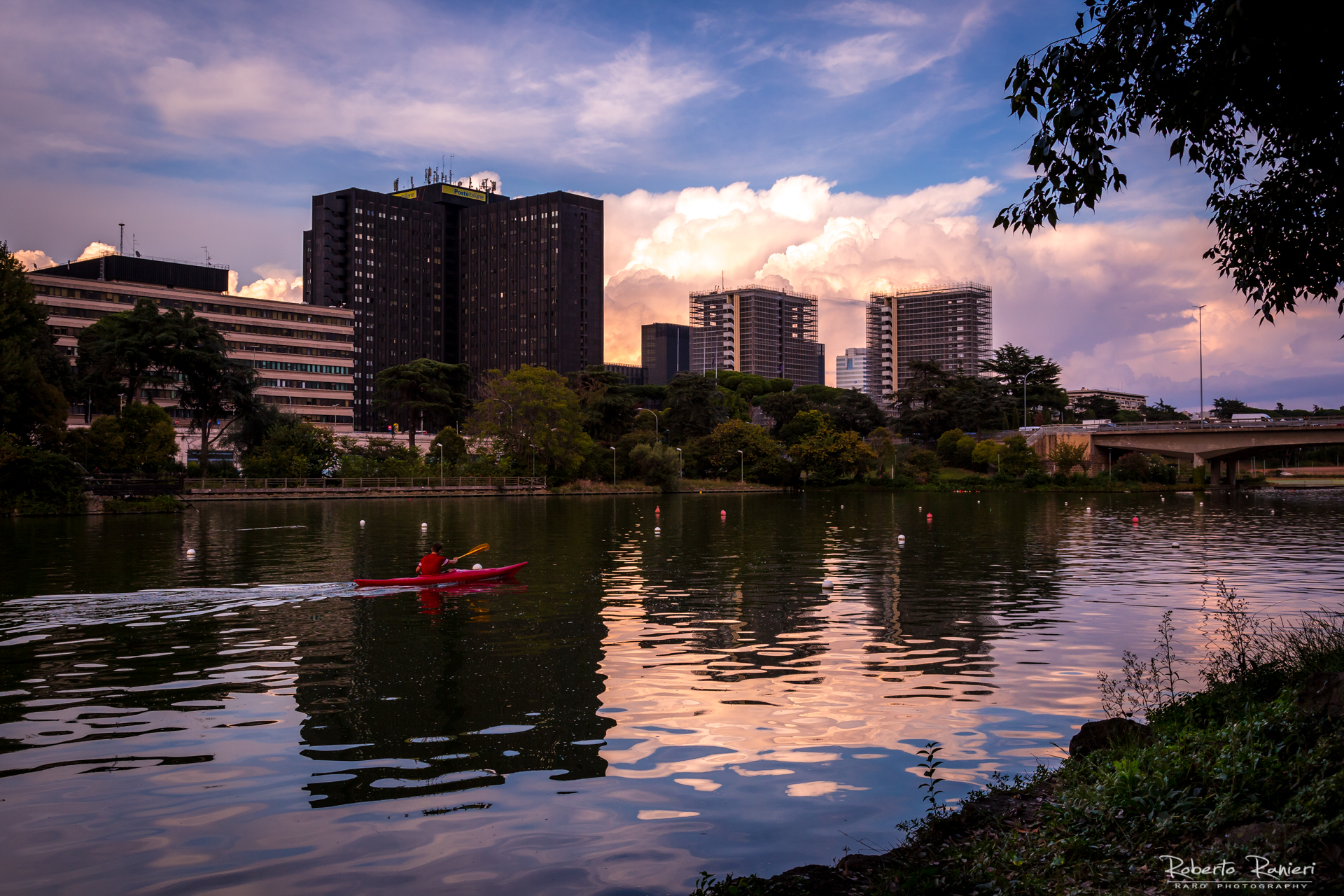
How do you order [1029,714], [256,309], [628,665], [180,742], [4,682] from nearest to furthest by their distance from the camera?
[180,742] → [1029,714] → [4,682] → [628,665] → [256,309]

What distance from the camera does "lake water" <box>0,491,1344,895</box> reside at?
7922mm

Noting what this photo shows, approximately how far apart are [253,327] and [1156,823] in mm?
155435

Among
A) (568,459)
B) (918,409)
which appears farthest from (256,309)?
(918,409)

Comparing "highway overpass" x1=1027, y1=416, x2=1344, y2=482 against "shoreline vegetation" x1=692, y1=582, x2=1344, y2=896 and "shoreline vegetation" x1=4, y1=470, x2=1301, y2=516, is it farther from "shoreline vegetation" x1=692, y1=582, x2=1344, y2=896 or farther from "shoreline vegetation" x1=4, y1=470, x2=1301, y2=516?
"shoreline vegetation" x1=692, y1=582, x2=1344, y2=896

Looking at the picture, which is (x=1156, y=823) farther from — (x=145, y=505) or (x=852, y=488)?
(x=852, y=488)

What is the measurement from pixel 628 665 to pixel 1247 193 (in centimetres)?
1132

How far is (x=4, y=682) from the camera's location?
554 inches

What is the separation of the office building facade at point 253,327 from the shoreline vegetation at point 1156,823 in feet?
441

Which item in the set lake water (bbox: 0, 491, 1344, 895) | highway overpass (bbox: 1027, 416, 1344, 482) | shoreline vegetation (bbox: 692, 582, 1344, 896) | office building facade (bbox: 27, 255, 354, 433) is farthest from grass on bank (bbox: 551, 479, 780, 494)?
shoreline vegetation (bbox: 692, 582, 1344, 896)

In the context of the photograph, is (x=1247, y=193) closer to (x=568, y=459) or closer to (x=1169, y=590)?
(x=1169, y=590)

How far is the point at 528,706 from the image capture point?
12516 mm

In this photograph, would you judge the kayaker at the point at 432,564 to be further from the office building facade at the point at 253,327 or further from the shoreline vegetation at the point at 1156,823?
the office building facade at the point at 253,327
